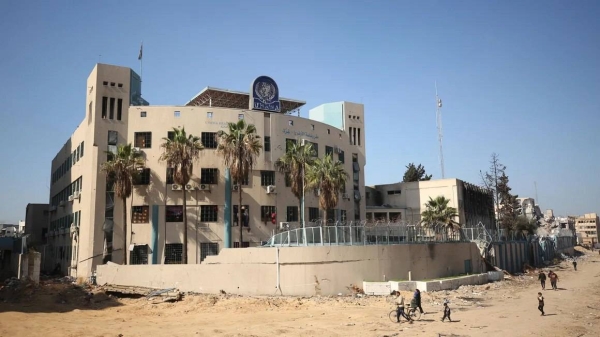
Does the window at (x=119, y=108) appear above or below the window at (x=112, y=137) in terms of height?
above

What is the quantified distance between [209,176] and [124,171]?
879 cm

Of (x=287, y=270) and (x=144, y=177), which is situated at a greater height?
(x=144, y=177)

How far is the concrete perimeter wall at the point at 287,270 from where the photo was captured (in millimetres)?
34000

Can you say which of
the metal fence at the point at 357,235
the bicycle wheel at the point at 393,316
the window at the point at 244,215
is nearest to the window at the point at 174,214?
the window at the point at 244,215

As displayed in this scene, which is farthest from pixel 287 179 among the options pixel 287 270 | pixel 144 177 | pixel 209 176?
pixel 287 270

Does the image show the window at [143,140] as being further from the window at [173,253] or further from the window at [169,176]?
the window at [173,253]

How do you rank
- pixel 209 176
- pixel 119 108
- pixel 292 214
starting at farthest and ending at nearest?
pixel 292 214 → pixel 209 176 → pixel 119 108

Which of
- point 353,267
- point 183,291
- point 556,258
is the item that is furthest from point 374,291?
point 556,258

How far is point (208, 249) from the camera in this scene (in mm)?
46250

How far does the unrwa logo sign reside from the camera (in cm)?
5000

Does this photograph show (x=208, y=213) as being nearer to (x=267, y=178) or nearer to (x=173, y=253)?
(x=173, y=253)

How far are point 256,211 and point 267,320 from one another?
22.2 m

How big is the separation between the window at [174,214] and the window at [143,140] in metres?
6.68

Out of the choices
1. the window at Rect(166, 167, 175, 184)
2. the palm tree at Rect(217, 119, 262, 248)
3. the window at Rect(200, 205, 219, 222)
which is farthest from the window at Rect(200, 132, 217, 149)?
the window at Rect(200, 205, 219, 222)
